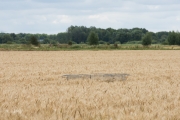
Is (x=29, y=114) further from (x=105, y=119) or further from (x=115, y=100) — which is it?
(x=115, y=100)

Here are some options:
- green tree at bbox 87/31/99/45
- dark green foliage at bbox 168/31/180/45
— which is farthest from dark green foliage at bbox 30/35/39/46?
dark green foliage at bbox 168/31/180/45

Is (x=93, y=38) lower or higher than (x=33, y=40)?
higher

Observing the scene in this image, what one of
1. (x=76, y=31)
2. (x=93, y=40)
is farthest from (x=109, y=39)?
(x=93, y=40)

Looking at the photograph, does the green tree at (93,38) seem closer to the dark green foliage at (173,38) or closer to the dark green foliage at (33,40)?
the dark green foliage at (33,40)

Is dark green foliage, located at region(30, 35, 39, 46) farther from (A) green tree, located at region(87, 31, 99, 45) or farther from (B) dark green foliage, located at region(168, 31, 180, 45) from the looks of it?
(B) dark green foliage, located at region(168, 31, 180, 45)

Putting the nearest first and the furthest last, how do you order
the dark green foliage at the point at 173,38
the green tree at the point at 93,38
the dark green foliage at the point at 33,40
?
the dark green foliage at the point at 33,40, the green tree at the point at 93,38, the dark green foliage at the point at 173,38

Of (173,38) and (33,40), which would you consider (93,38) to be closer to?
(33,40)

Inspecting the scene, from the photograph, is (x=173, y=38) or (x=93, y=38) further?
(x=173, y=38)

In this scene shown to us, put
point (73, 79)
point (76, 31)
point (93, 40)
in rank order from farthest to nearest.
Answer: point (76, 31) → point (93, 40) → point (73, 79)

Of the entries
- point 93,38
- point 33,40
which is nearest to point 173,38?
point 93,38

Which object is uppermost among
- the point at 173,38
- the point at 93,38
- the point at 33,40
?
the point at 93,38

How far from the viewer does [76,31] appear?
493ft

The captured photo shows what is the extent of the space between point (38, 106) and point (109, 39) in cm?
14764

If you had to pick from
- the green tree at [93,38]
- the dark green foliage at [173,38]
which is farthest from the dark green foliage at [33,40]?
the dark green foliage at [173,38]
